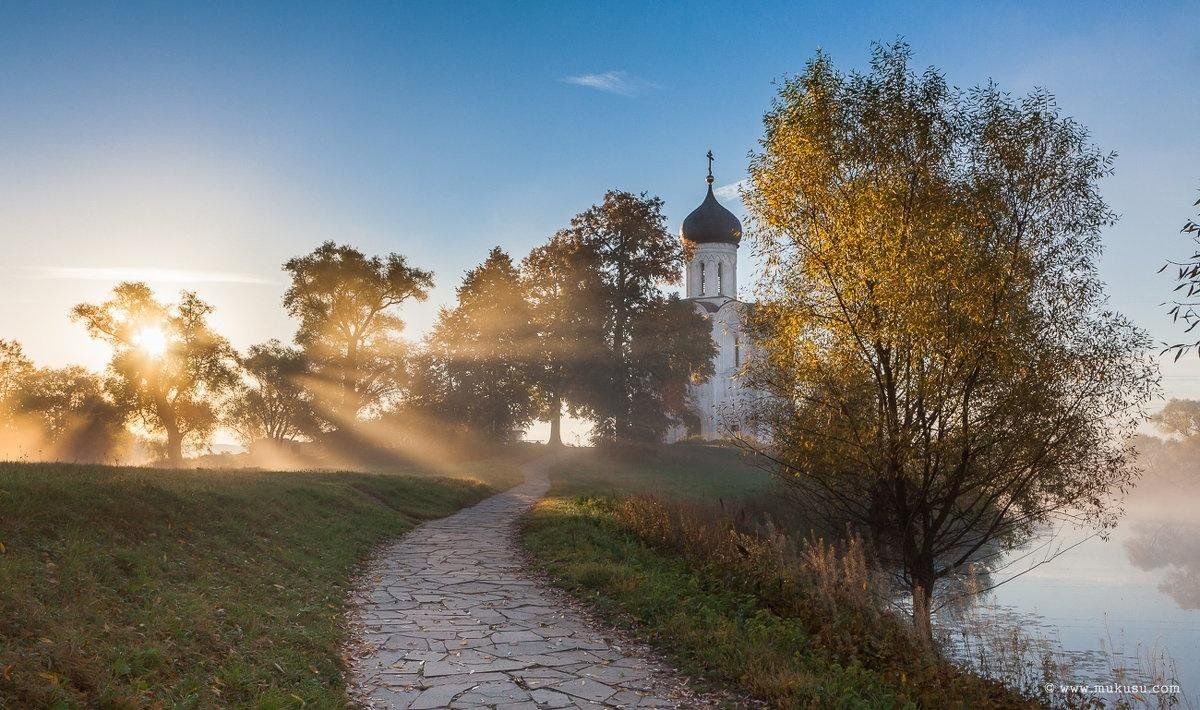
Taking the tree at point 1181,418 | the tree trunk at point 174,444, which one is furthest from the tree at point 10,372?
the tree at point 1181,418

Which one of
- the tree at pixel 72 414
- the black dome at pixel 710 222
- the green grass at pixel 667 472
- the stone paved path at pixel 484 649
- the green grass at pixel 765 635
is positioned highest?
the black dome at pixel 710 222

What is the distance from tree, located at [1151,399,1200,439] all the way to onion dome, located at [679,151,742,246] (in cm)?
4264

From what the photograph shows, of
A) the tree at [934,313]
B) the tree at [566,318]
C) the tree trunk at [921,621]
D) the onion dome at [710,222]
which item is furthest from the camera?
the onion dome at [710,222]

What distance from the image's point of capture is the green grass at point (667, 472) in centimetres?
2842

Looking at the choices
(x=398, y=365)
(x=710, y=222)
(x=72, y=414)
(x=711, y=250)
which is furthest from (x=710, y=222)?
(x=72, y=414)

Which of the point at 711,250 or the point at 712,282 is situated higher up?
the point at 711,250

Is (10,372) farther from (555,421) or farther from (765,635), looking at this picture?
(765,635)

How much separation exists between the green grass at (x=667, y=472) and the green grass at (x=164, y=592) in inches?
509

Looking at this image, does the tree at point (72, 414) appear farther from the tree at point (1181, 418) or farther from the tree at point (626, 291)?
Result: the tree at point (1181, 418)

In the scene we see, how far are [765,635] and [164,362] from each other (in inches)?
1479

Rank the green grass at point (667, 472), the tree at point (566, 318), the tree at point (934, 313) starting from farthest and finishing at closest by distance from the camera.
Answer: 1. the tree at point (566, 318)
2. the green grass at point (667, 472)
3. the tree at point (934, 313)

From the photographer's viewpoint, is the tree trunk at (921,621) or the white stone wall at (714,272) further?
the white stone wall at (714,272)

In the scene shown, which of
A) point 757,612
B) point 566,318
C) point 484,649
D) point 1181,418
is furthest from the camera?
point 1181,418

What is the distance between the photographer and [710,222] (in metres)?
55.9
